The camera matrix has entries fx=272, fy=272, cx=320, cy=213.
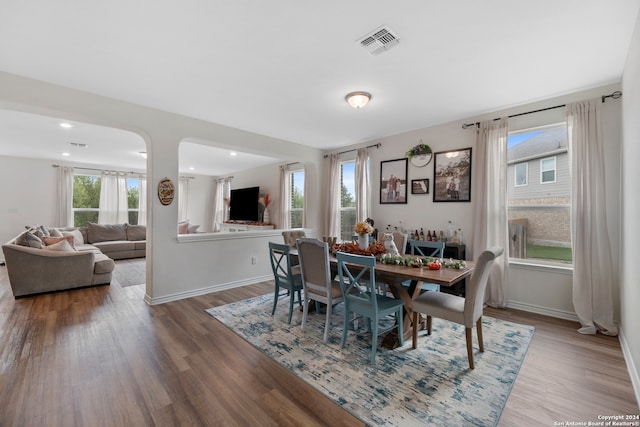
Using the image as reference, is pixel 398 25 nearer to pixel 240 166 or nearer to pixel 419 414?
pixel 419 414

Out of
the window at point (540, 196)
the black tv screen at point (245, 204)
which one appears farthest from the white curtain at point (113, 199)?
the window at point (540, 196)

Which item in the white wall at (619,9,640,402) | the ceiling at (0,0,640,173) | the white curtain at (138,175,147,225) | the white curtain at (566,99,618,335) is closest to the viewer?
the ceiling at (0,0,640,173)

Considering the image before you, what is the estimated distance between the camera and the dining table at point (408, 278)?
7.22ft

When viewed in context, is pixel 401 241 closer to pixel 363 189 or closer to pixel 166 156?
pixel 363 189

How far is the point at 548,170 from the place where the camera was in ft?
10.9

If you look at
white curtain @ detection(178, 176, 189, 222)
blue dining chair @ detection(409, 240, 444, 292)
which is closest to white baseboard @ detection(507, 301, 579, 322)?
blue dining chair @ detection(409, 240, 444, 292)

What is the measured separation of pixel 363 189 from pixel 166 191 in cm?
316

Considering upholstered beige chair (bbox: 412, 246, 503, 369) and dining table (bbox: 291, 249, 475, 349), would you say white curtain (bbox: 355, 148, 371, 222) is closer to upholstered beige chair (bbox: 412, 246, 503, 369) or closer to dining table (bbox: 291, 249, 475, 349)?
dining table (bbox: 291, 249, 475, 349)

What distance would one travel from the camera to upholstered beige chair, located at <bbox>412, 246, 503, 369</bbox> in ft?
7.04

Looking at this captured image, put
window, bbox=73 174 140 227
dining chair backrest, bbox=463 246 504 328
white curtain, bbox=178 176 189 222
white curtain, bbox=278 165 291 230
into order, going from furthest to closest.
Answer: white curtain, bbox=178 176 189 222 < window, bbox=73 174 140 227 < white curtain, bbox=278 165 291 230 < dining chair backrest, bbox=463 246 504 328

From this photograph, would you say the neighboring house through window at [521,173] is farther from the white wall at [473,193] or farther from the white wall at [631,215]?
the white wall at [631,215]

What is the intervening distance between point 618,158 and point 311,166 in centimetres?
445

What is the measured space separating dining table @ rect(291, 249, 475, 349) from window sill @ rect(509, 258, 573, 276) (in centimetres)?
116

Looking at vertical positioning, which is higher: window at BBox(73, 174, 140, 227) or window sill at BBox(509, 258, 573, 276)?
window at BBox(73, 174, 140, 227)
